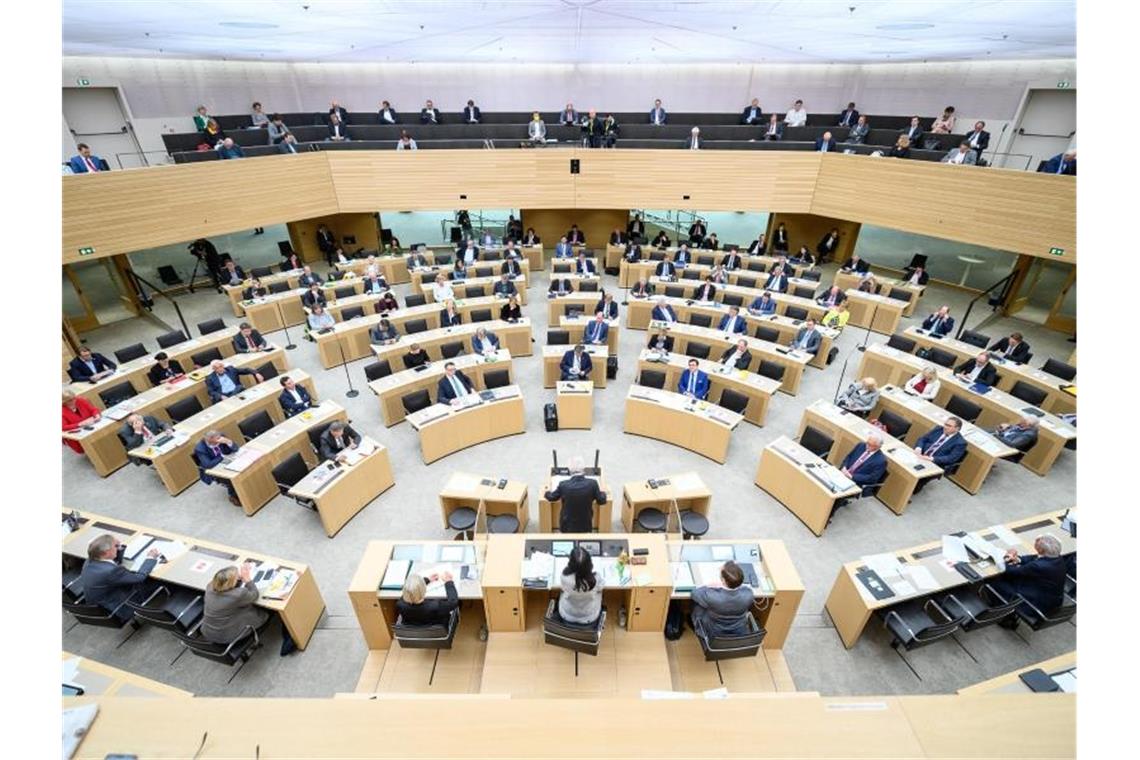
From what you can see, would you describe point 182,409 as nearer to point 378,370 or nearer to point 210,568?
point 378,370

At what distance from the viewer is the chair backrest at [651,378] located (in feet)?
31.0

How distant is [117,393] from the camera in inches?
360

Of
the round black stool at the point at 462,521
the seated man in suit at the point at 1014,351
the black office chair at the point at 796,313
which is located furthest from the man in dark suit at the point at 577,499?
the seated man in suit at the point at 1014,351

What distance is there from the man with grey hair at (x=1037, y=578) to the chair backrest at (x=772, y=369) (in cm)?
451

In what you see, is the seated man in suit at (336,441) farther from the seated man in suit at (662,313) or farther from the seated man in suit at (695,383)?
the seated man in suit at (662,313)

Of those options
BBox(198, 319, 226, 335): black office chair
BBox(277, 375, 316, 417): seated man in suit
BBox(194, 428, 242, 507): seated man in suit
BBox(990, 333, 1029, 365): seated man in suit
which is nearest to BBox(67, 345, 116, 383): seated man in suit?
BBox(198, 319, 226, 335): black office chair

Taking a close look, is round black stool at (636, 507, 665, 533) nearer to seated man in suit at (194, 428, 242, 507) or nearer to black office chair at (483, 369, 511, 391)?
black office chair at (483, 369, 511, 391)

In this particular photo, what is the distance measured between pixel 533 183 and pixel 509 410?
1022 cm

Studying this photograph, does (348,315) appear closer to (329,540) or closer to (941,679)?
(329,540)
